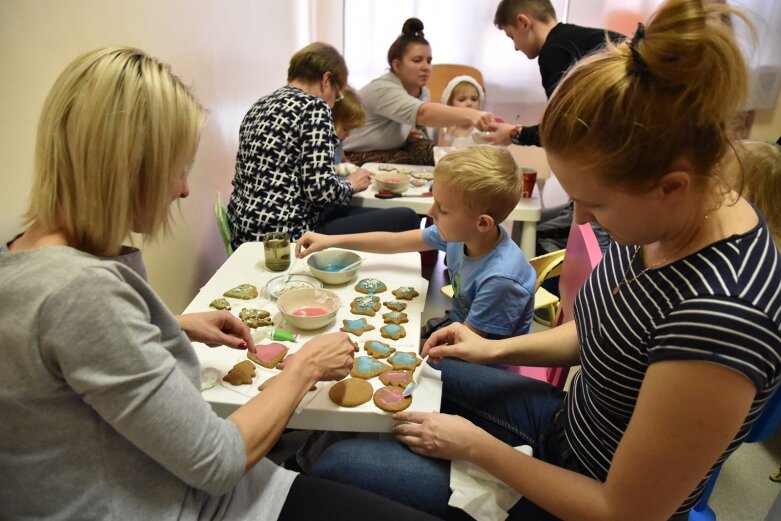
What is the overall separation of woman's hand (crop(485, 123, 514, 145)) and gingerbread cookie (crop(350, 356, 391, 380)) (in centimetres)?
188

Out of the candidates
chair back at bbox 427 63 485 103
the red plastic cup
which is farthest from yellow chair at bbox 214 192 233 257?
chair back at bbox 427 63 485 103

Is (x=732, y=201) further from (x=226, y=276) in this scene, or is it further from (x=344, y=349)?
(x=226, y=276)

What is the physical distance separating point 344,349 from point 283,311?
0.26 metres

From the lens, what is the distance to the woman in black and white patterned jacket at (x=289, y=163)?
204cm

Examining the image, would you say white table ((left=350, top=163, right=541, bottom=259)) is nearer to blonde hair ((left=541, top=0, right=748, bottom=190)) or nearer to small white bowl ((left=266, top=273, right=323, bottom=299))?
small white bowl ((left=266, top=273, right=323, bottom=299))

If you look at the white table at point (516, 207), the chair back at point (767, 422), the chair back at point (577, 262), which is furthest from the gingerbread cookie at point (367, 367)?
the white table at point (516, 207)

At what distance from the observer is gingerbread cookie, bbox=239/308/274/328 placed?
4.08 feet

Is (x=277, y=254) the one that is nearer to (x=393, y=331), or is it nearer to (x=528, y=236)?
(x=393, y=331)

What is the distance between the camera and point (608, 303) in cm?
87

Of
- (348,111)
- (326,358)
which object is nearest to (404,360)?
(326,358)

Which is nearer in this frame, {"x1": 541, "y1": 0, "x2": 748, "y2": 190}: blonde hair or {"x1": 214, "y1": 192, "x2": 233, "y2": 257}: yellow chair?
{"x1": 541, "y1": 0, "x2": 748, "y2": 190}: blonde hair

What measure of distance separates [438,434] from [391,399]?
112 millimetres

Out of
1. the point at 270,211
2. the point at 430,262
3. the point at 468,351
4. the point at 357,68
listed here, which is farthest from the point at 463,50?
the point at 468,351

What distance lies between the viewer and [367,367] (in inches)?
42.7
